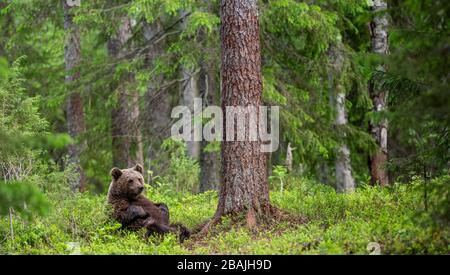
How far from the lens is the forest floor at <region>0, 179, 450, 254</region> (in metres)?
8.99

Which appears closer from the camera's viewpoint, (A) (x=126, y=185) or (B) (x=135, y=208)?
(B) (x=135, y=208)

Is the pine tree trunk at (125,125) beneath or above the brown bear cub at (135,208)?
above

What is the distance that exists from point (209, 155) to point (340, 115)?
338 cm

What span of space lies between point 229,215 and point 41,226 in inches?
114

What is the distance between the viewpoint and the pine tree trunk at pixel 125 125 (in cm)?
1806

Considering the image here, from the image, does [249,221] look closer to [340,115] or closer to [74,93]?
[340,115]

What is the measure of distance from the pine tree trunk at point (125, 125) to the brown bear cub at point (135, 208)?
18.3 feet

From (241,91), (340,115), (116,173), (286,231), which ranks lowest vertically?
(286,231)

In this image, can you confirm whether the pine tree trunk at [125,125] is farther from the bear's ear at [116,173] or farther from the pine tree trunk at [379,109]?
the pine tree trunk at [379,109]

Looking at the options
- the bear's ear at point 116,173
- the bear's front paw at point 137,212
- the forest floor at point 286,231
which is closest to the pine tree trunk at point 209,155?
the forest floor at point 286,231

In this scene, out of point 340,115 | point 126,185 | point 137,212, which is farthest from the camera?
point 340,115

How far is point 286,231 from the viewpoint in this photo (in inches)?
414

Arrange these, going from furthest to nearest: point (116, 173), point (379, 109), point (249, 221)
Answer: point (379, 109) → point (116, 173) → point (249, 221)

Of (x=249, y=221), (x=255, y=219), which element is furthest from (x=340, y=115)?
(x=249, y=221)
